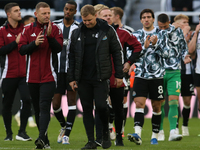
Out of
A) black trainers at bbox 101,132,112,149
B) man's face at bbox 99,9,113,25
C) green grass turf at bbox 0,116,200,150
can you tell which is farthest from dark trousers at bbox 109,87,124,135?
man's face at bbox 99,9,113,25

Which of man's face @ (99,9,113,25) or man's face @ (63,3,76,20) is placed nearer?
man's face @ (99,9,113,25)

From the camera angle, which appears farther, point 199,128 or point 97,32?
point 199,128

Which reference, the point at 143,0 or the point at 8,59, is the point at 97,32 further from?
the point at 143,0

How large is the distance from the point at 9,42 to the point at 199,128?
5.71 m

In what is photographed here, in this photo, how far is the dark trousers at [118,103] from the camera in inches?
315

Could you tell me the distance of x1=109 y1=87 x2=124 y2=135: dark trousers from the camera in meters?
8.00

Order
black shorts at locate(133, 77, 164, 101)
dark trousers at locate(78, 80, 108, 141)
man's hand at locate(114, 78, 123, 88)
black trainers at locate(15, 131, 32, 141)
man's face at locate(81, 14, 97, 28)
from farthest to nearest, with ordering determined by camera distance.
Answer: black trainers at locate(15, 131, 32, 141), black shorts at locate(133, 77, 164, 101), man's hand at locate(114, 78, 123, 88), dark trousers at locate(78, 80, 108, 141), man's face at locate(81, 14, 97, 28)

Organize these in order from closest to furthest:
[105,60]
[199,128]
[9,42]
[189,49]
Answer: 1. [105,60]
2. [9,42]
3. [189,49]
4. [199,128]

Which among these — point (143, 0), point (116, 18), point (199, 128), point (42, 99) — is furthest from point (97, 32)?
point (143, 0)

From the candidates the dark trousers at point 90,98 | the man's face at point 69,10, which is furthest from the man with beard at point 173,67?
the dark trousers at point 90,98

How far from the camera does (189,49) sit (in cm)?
1082

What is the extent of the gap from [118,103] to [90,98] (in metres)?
0.80

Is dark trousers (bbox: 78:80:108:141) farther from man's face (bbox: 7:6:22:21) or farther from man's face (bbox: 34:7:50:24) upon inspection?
man's face (bbox: 7:6:22:21)

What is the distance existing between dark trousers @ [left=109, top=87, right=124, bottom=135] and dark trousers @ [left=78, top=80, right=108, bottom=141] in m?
0.63
